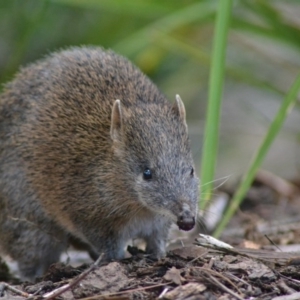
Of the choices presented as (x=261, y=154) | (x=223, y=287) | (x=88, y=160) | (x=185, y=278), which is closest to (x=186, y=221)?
(x=185, y=278)

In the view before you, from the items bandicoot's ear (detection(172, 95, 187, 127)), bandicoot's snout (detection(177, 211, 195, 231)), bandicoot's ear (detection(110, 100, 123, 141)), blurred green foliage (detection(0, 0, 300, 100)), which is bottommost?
bandicoot's snout (detection(177, 211, 195, 231))

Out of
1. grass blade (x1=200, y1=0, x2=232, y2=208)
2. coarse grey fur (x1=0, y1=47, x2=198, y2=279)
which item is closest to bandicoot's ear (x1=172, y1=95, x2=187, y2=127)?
coarse grey fur (x1=0, y1=47, x2=198, y2=279)

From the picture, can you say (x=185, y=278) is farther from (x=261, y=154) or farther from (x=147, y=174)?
(x=261, y=154)

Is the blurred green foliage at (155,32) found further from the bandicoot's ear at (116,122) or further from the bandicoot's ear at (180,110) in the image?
the bandicoot's ear at (116,122)

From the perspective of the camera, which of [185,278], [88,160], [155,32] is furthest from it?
[155,32]

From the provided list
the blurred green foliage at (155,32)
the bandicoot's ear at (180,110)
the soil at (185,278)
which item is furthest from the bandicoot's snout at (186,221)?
the blurred green foliage at (155,32)

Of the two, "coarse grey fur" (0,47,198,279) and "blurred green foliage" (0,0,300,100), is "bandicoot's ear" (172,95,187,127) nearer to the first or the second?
"coarse grey fur" (0,47,198,279)
